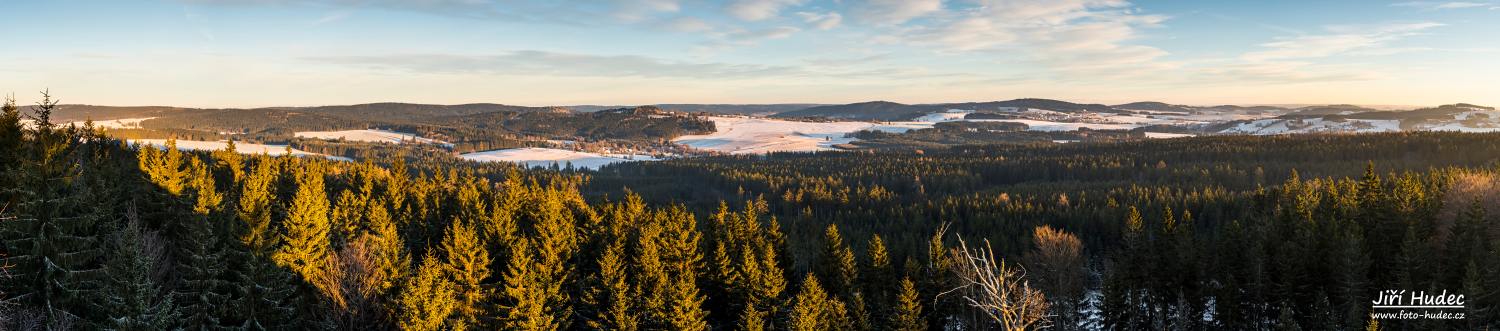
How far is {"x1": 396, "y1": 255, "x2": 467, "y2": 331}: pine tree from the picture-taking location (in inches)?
1486

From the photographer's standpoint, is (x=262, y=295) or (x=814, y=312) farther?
(x=814, y=312)

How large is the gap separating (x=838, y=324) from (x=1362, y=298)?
36957 millimetres

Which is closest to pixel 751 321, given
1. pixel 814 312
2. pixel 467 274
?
pixel 814 312

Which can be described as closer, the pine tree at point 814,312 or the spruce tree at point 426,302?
the spruce tree at point 426,302

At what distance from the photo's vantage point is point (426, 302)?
3803 cm

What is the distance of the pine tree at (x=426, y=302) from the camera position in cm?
3775

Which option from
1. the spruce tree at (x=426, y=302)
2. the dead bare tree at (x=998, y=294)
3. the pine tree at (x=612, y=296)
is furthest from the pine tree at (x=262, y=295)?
the dead bare tree at (x=998, y=294)

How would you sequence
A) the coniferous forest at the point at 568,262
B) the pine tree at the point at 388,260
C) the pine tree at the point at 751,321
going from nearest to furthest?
the coniferous forest at the point at 568,262
the pine tree at the point at 388,260
the pine tree at the point at 751,321

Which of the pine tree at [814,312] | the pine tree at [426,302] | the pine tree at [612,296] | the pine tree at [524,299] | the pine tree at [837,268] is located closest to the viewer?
the pine tree at [426,302]

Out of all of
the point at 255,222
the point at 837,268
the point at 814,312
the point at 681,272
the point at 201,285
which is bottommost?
the point at 814,312

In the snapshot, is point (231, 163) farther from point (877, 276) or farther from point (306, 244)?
point (877, 276)

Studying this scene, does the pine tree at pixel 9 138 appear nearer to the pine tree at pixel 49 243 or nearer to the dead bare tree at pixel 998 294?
the pine tree at pixel 49 243

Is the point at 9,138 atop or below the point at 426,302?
atop

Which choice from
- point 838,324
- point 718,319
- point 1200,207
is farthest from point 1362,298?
point 1200,207
